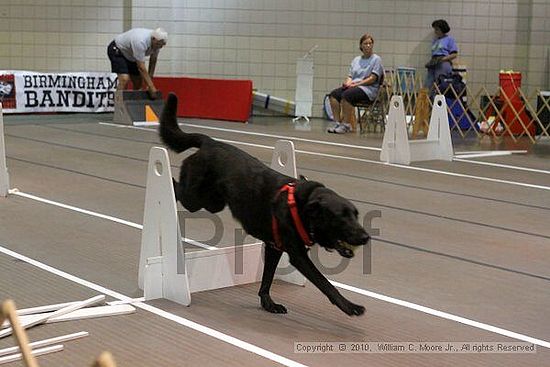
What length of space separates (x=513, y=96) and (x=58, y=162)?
6.13 metres

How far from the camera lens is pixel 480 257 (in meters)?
4.63

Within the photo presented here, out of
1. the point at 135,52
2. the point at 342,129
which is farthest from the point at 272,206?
the point at 135,52

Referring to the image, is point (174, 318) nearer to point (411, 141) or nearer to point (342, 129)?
point (411, 141)

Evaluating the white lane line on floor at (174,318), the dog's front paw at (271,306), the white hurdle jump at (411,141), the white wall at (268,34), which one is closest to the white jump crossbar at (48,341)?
the white lane line on floor at (174,318)

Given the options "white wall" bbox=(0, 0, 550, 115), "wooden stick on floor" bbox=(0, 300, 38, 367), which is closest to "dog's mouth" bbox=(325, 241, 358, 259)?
"wooden stick on floor" bbox=(0, 300, 38, 367)

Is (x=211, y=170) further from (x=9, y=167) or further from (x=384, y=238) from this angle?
(x=9, y=167)

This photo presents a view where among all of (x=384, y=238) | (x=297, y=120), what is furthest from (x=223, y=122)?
(x=384, y=238)

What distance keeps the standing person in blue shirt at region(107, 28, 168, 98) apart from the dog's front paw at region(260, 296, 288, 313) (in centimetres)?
806

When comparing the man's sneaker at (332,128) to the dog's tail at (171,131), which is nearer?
the dog's tail at (171,131)

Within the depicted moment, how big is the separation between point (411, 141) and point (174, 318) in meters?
5.51

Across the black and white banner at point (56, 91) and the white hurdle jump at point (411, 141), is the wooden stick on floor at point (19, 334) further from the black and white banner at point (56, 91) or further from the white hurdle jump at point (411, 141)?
the black and white banner at point (56, 91)

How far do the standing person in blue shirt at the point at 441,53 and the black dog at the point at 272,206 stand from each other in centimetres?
847

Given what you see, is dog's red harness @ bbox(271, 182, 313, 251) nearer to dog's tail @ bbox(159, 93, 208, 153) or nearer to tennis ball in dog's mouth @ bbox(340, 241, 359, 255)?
tennis ball in dog's mouth @ bbox(340, 241, 359, 255)

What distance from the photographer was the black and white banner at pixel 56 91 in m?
12.2
